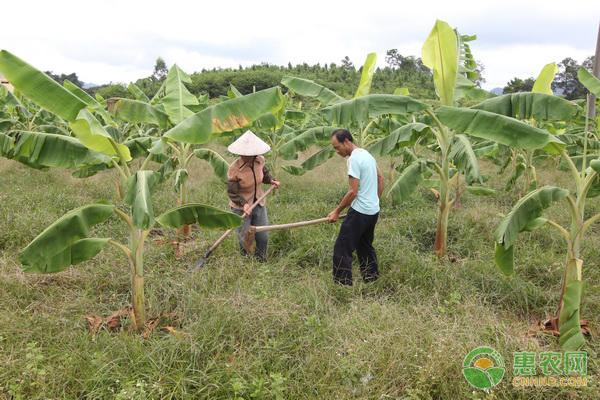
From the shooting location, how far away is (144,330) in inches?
133

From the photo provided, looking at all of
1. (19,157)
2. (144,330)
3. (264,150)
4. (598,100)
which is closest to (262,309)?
(144,330)

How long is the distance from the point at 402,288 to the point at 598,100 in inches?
112

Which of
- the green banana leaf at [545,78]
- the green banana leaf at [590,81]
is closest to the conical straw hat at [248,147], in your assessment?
the green banana leaf at [590,81]

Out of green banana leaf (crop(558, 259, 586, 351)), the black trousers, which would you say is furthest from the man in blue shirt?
green banana leaf (crop(558, 259, 586, 351))

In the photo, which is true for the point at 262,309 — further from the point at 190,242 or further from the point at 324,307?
the point at 190,242

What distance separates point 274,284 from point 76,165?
221 centimetres

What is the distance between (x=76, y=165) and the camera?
343 centimetres

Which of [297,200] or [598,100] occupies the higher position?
[598,100]

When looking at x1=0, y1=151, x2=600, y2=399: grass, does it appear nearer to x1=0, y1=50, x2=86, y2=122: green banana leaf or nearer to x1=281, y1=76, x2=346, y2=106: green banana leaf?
x1=0, y1=50, x2=86, y2=122: green banana leaf

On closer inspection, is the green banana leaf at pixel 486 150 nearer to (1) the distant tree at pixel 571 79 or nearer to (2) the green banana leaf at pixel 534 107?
(2) the green banana leaf at pixel 534 107

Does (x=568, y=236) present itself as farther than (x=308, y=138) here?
No
